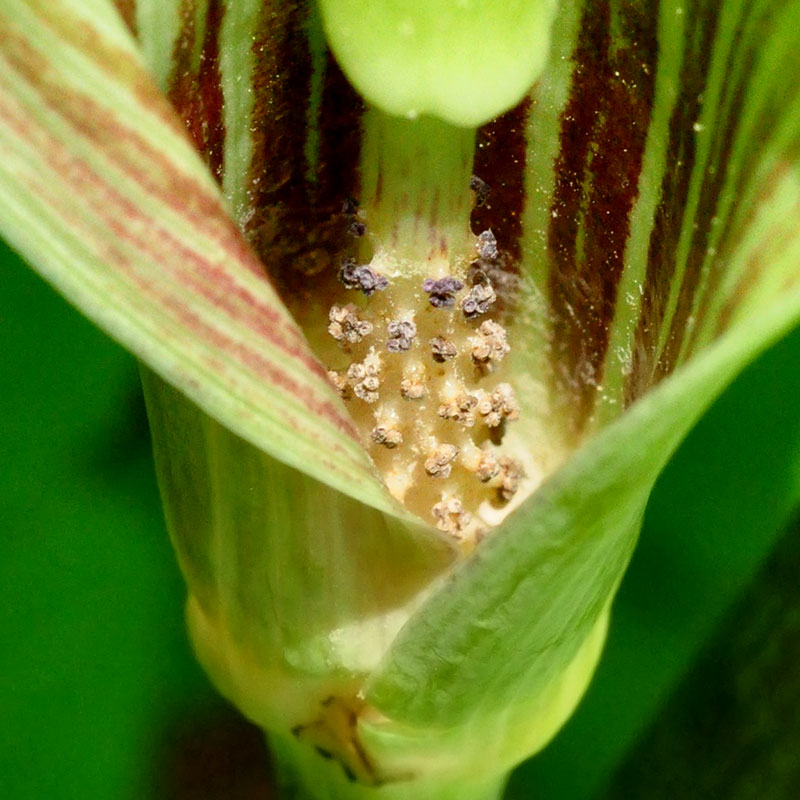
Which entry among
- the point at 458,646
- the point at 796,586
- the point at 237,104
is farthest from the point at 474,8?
the point at 796,586

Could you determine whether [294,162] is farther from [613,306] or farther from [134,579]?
[134,579]

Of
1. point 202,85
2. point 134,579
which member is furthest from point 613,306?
point 134,579

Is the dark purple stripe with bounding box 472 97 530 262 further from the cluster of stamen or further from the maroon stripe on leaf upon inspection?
the maroon stripe on leaf

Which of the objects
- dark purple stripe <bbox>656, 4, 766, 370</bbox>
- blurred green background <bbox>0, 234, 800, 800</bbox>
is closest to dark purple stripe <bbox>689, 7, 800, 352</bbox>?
dark purple stripe <bbox>656, 4, 766, 370</bbox>

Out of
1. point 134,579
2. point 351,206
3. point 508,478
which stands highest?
point 351,206

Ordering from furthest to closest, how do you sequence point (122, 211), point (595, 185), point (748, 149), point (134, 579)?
point (134, 579) < point (595, 185) < point (748, 149) < point (122, 211)

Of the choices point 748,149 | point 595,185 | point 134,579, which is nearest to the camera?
point 748,149
